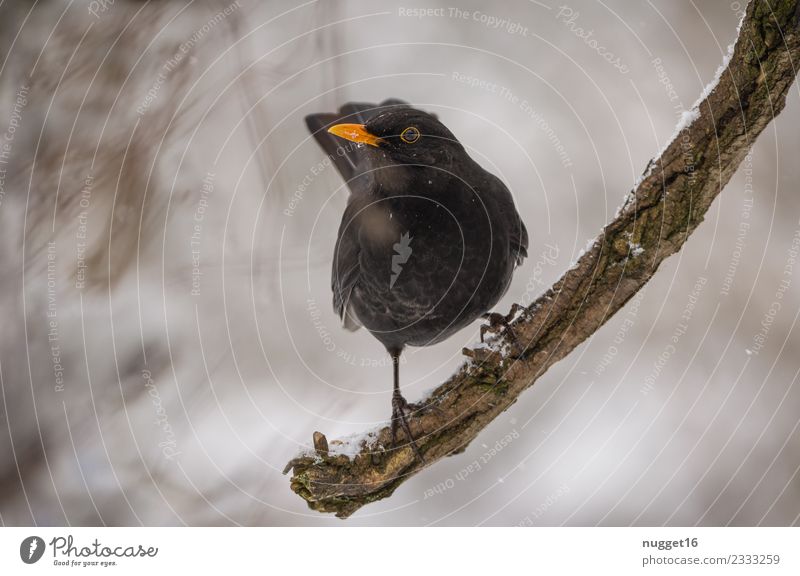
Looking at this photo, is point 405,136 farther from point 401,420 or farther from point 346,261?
point 401,420

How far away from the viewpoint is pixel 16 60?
2572mm

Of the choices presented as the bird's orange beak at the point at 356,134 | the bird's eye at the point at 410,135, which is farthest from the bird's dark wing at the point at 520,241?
the bird's orange beak at the point at 356,134

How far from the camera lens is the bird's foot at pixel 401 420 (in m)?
2.20

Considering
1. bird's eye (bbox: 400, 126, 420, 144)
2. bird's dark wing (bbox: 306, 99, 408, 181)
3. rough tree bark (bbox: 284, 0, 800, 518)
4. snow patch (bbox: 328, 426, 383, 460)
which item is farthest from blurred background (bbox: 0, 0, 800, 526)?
bird's eye (bbox: 400, 126, 420, 144)

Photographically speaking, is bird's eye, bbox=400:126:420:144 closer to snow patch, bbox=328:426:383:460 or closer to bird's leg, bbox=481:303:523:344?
bird's leg, bbox=481:303:523:344

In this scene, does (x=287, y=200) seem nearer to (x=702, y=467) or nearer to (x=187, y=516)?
(x=187, y=516)

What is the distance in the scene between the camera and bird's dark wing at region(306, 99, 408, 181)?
2502mm

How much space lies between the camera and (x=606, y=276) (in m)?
2.05

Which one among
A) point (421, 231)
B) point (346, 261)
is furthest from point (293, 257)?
point (421, 231)

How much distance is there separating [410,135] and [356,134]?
20 centimetres
